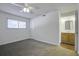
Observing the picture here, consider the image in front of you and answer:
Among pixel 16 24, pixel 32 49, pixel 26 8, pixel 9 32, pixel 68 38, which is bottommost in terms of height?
pixel 32 49

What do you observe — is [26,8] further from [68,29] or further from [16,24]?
[68,29]

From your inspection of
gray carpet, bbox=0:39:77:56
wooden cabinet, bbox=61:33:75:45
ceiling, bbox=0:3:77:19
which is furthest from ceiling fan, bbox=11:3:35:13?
wooden cabinet, bbox=61:33:75:45

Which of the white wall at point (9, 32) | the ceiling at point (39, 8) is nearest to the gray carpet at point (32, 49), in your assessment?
the white wall at point (9, 32)

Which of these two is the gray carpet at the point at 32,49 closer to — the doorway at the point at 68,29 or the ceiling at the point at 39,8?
the doorway at the point at 68,29

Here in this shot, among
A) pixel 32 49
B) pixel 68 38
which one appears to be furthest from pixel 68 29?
pixel 32 49

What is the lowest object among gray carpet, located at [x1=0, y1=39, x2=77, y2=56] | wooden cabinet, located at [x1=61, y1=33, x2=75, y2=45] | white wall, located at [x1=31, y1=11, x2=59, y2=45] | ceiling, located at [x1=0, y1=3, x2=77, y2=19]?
gray carpet, located at [x1=0, y1=39, x2=77, y2=56]

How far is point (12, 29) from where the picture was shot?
191 cm

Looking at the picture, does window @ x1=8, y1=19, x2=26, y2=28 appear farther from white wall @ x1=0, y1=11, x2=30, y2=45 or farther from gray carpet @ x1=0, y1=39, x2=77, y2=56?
gray carpet @ x1=0, y1=39, x2=77, y2=56

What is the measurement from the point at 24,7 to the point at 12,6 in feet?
0.81

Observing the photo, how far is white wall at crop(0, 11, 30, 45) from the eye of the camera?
1839mm

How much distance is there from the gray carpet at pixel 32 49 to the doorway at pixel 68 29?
0.18 m

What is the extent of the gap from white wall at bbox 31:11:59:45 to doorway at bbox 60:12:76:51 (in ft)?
0.60

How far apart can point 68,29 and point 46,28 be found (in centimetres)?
62

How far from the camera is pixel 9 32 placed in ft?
6.23
